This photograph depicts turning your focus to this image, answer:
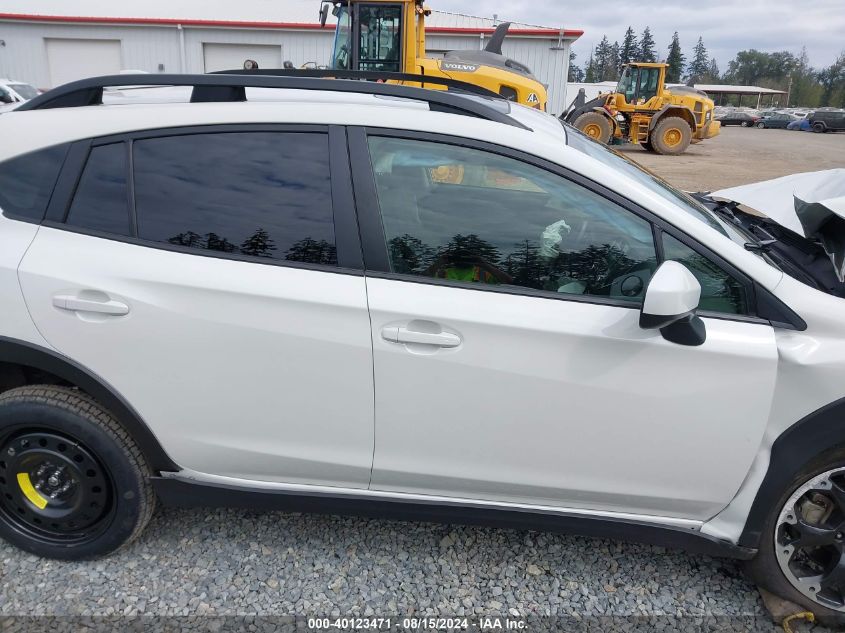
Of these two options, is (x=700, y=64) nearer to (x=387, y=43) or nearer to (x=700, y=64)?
(x=700, y=64)

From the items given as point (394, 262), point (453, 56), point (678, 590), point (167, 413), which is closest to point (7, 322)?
point (167, 413)

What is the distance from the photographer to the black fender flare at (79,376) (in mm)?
2135

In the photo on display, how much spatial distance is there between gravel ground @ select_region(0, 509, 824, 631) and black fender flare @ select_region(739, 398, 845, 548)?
53 cm

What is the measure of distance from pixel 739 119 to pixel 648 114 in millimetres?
39133

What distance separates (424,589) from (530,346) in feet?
3.45

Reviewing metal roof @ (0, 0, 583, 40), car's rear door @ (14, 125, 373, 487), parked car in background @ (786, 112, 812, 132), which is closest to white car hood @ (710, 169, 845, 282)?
car's rear door @ (14, 125, 373, 487)

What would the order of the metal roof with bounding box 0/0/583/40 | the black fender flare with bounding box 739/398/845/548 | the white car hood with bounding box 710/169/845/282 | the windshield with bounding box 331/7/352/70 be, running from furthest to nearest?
1. the metal roof with bounding box 0/0/583/40
2. the windshield with bounding box 331/7/352/70
3. the white car hood with bounding box 710/169/845/282
4. the black fender flare with bounding box 739/398/845/548

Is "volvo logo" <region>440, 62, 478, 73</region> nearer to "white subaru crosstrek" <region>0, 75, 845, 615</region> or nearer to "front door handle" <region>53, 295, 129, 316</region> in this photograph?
"white subaru crosstrek" <region>0, 75, 845, 615</region>

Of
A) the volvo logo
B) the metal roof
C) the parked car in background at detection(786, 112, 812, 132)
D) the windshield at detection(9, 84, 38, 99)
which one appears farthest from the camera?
the parked car in background at detection(786, 112, 812, 132)

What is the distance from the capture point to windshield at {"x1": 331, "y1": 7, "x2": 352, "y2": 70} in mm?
9867

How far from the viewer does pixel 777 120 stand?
5178cm

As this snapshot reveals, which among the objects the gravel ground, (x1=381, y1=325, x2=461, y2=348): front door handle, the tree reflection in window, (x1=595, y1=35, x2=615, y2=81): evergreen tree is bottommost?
the gravel ground

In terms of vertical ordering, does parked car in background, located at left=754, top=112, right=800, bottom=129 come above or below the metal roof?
below

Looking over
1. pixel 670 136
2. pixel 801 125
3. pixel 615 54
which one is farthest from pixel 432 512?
pixel 615 54
